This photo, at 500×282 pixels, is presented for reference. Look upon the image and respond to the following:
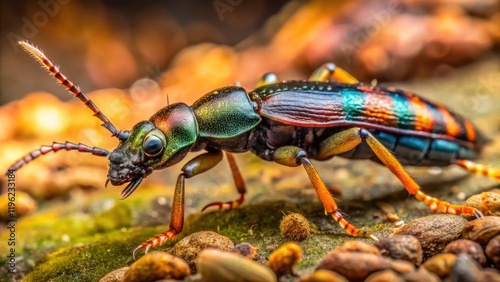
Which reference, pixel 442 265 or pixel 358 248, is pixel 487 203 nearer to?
pixel 442 265

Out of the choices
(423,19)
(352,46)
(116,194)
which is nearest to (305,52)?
(352,46)

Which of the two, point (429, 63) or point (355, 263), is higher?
point (355, 263)

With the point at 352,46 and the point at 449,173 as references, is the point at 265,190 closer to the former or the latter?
the point at 449,173

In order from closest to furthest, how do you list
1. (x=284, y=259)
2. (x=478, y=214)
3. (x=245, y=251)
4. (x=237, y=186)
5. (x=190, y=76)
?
(x=284, y=259)
(x=245, y=251)
(x=478, y=214)
(x=237, y=186)
(x=190, y=76)

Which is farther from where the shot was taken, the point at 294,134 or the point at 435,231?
the point at 294,134

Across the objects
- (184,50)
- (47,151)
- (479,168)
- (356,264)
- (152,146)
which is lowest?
(479,168)

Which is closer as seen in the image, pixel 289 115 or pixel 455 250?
pixel 455 250

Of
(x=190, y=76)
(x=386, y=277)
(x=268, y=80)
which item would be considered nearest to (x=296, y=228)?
(x=386, y=277)
